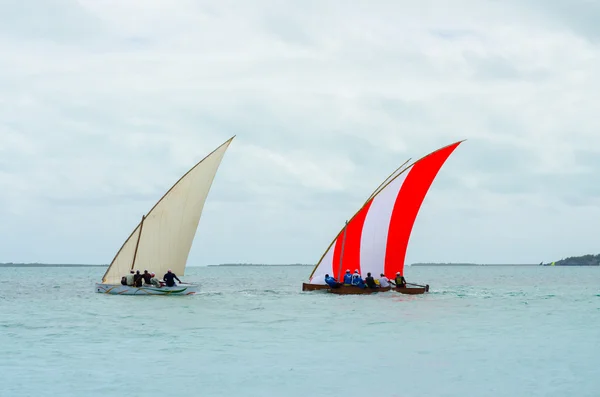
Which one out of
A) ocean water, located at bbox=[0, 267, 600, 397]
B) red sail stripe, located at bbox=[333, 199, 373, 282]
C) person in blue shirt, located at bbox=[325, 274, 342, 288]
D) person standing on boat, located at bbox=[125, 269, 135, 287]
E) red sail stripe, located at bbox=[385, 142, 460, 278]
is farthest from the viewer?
red sail stripe, located at bbox=[333, 199, 373, 282]

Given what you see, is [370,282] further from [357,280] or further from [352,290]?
[352,290]

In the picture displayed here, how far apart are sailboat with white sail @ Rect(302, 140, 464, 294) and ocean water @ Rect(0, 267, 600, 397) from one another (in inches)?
206

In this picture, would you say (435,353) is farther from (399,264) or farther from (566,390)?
(399,264)

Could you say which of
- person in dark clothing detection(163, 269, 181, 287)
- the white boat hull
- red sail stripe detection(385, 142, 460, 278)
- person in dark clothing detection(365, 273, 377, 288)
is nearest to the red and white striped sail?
red sail stripe detection(385, 142, 460, 278)

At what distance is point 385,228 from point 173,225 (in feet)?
35.2

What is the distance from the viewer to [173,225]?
38.9 metres

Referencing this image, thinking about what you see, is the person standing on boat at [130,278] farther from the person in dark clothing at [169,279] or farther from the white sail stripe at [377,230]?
the white sail stripe at [377,230]

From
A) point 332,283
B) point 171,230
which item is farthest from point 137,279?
point 332,283

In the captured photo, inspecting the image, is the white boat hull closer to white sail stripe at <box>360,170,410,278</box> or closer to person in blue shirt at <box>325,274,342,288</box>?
person in blue shirt at <box>325,274,342,288</box>

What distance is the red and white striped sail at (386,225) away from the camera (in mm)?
40719

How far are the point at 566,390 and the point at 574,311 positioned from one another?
2249cm

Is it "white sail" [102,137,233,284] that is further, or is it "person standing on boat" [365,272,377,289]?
"person standing on boat" [365,272,377,289]

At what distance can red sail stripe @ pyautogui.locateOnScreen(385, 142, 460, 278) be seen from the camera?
1592 inches

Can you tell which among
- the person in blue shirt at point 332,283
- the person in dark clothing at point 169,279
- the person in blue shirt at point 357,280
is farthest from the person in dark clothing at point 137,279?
the person in blue shirt at point 357,280
